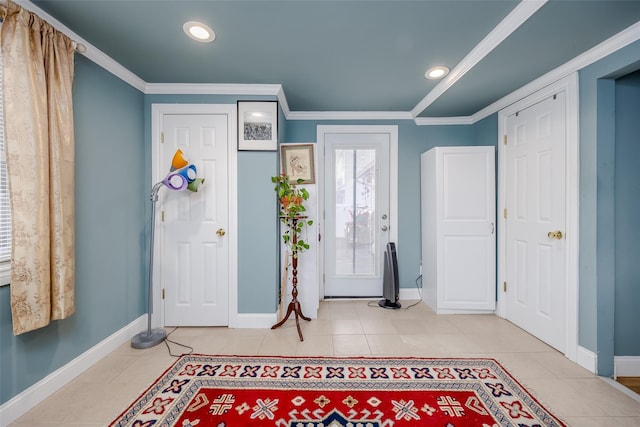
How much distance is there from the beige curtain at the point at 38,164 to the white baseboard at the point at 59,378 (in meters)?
0.43

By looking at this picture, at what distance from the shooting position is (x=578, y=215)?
2.03 m

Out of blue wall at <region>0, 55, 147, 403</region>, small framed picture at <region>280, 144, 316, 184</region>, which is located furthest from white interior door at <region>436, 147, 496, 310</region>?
blue wall at <region>0, 55, 147, 403</region>

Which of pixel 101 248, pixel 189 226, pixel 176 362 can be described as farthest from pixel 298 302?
pixel 101 248

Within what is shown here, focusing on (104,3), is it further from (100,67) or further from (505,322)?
(505,322)

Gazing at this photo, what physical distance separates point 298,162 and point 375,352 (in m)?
1.93

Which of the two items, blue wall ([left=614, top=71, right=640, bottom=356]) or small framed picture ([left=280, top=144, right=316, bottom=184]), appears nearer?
blue wall ([left=614, top=71, right=640, bottom=356])

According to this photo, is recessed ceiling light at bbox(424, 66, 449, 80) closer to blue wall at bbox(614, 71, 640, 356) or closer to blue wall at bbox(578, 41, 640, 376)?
blue wall at bbox(578, 41, 640, 376)

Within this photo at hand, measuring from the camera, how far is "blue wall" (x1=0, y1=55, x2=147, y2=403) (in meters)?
1.59

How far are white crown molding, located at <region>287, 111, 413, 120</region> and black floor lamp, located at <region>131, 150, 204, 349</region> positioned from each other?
4.95ft

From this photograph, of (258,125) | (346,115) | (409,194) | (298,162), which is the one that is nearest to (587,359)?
(409,194)

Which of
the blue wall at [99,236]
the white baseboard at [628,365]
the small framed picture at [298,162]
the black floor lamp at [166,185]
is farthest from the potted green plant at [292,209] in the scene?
the white baseboard at [628,365]

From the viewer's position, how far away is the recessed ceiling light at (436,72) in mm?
2306

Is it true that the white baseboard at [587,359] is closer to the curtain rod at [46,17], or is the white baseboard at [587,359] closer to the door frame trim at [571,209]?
the door frame trim at [571,209]

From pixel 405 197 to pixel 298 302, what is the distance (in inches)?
73.9
